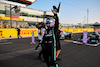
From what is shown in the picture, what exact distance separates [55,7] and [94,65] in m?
3.28

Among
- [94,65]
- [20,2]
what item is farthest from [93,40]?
[20,2]

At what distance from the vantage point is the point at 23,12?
133ft

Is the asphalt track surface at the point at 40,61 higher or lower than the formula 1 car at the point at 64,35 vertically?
lower

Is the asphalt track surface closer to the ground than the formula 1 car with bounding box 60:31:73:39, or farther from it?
closer to the ground

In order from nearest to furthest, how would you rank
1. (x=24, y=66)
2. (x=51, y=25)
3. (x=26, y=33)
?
(x=51, y=25)
(x=24, y=66)
(x=26, y=33)

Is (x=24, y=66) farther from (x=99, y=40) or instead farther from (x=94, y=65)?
(x=99, y=40)

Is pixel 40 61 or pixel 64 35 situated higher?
pixel 64 35

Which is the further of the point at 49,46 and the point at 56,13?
the point at 49,46

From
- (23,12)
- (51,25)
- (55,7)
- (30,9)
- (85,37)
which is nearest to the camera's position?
(55,7)

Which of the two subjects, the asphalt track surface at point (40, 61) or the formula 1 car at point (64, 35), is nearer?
the asphalt track surface at point (40, 61)

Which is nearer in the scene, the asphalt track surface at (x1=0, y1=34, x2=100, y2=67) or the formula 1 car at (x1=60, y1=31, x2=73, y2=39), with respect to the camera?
the asphalt track surface at (x1=0, y1=34, x2=100, y2=67)

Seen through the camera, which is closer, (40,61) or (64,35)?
(40,61)

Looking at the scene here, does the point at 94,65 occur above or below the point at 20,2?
below

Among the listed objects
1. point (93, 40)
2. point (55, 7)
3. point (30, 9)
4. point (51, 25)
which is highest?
point (30, 9)
